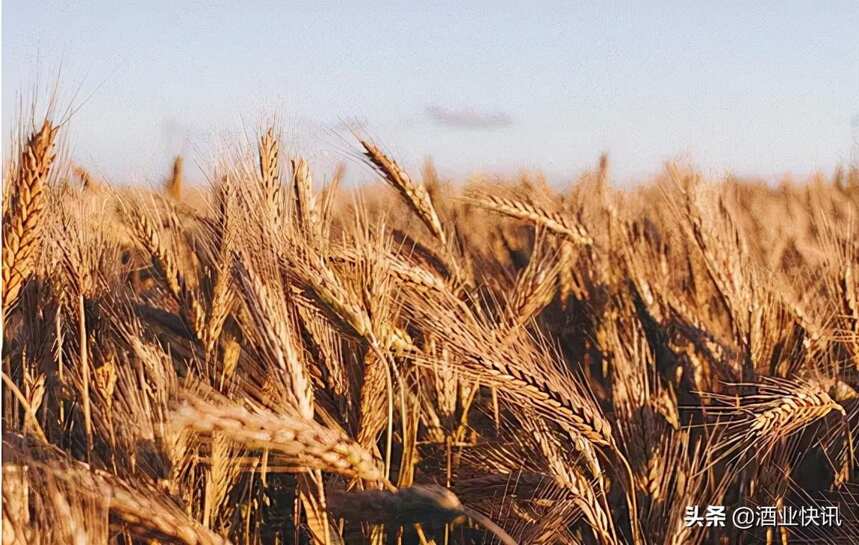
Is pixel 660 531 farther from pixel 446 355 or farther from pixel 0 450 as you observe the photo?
pixel 0 450

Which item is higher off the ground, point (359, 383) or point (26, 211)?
point (26, 211)

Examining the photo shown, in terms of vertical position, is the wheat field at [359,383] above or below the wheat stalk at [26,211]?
below

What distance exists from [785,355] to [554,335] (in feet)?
2.44

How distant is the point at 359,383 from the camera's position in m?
1.68

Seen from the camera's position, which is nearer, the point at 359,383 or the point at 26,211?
the point at 26,211

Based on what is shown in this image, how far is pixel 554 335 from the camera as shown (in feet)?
9.14

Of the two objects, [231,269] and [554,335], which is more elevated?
[231,269]

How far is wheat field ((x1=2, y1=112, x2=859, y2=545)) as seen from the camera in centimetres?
135

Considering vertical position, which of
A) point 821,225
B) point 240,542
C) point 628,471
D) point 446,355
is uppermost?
point 821,225

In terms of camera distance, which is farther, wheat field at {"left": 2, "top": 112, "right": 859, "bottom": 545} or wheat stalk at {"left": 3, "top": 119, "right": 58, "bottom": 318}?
Answer: wheat stalk at {"left": 3, "top": 119, "right": 58, "bottom": 318}

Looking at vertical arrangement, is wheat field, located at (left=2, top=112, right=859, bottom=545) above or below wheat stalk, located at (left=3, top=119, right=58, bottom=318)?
below

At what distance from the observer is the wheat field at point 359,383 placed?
135 cm

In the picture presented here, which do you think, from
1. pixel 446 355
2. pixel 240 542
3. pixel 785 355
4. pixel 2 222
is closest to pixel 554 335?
pixel 785 355

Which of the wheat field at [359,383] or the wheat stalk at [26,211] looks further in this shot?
the wheat stalk at [26,211]
